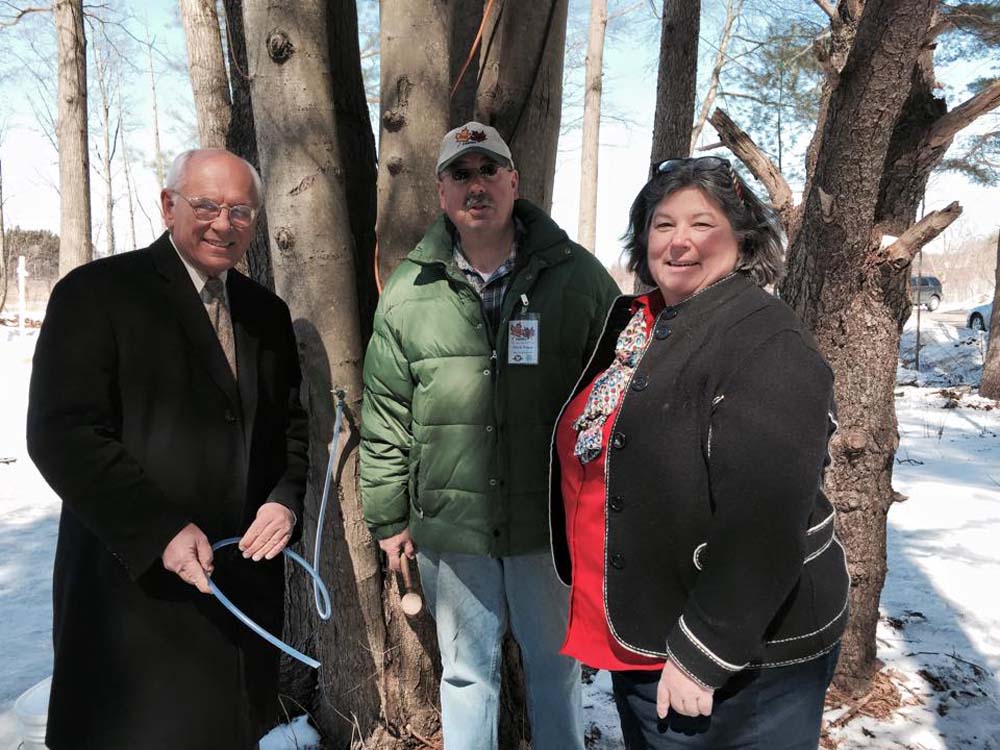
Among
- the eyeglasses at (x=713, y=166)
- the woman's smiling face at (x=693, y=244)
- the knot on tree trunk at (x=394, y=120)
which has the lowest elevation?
the woman's smiling face at (x=693, y=244)

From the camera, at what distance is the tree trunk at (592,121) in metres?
14.8

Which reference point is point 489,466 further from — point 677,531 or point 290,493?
point 677,531

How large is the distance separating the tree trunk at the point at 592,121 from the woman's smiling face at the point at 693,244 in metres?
13.4

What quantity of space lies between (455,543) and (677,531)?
2.75ft

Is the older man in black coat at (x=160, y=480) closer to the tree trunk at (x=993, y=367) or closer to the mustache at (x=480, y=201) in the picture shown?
the mustache at (x=480, y=201)

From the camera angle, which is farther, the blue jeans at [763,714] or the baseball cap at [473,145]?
the baseball cap at [473,145]

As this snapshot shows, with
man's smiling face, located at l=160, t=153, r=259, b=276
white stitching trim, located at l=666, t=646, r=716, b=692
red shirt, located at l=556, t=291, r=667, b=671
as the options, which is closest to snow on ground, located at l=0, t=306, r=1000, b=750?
red shirt, located at l=556, t=291, r=667, b=671

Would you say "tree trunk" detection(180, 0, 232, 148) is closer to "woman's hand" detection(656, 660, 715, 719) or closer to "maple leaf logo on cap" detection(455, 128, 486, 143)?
"maple leaf logo on cap" detection(455, 128, 486, 143)

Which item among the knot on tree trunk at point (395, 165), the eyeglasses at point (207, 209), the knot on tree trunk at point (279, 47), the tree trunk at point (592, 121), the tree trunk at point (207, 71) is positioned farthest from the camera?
the tree trunk at point (592, 121)

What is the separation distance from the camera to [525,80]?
257cm

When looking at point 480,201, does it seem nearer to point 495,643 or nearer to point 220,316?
point 220,316

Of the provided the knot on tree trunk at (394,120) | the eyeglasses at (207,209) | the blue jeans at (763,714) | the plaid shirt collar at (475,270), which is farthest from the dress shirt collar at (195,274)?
the blue jeans at (763,714)

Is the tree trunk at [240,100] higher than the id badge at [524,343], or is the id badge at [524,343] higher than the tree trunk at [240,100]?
the tree trunk at [240,100]

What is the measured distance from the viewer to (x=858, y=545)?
3.01 metres
